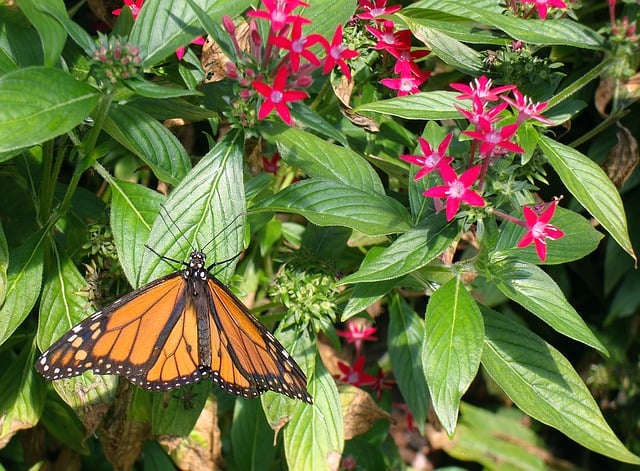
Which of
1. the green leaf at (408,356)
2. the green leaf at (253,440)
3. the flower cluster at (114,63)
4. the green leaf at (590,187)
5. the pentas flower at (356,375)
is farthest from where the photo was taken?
the pentas flower at (356,375)

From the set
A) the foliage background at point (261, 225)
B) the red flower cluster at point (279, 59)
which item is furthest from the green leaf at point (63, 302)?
the red flower cluster at point (279, 59)

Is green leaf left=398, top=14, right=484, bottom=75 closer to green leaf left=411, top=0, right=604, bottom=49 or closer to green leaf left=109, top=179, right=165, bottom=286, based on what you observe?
green leaf left=411, top=0, right=604, bottom=49

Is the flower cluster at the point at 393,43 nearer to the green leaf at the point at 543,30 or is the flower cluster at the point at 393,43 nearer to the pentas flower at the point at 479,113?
the green leaf at the point at 543,30

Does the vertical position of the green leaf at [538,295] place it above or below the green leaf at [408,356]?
above

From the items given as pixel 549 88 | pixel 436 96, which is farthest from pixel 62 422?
pixel 549 88

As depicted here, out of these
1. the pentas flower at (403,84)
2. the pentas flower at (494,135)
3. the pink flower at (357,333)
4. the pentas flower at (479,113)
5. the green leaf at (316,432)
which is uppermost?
the pentas flower at (479,113)

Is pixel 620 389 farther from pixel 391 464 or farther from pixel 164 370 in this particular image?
pixel 164 370

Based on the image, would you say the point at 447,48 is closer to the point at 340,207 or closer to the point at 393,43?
the point at 393,43
